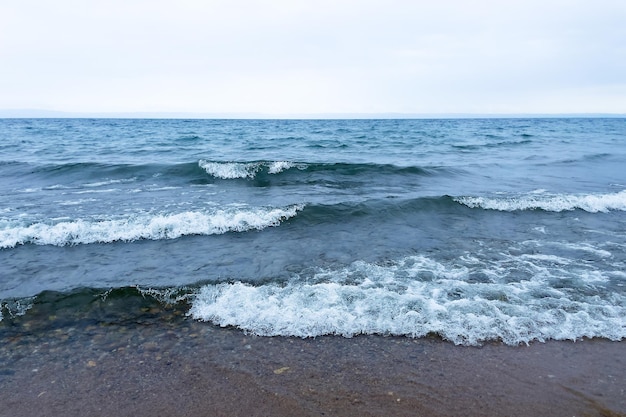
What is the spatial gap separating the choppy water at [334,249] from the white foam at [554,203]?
2.4 inches

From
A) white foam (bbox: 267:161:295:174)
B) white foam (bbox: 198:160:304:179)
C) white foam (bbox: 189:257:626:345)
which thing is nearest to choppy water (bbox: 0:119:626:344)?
white foam (bbox: 189:257:626:345)

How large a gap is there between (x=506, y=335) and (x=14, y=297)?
702 centimetres

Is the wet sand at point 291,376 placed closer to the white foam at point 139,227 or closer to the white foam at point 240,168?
the white foam at point 139,227

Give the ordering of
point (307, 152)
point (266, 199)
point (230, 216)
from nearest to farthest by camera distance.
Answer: point (230, 216) < point (266, 199) < point (307, 152)

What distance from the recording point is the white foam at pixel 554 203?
1179 cm

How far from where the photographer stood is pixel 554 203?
475 inches

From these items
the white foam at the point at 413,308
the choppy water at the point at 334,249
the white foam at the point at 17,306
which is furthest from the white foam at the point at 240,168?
the white foam at the point at 17,306

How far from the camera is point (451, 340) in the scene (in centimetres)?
498

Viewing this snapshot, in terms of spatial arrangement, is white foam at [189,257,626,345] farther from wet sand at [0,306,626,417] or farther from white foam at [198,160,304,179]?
white foam at [198,160,304,179]

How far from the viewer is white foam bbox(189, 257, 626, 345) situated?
520cm

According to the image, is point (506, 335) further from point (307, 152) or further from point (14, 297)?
point (307, 152)

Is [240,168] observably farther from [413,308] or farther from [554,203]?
[413,308]

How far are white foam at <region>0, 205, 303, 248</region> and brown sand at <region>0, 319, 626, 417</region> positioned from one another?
13.9ft

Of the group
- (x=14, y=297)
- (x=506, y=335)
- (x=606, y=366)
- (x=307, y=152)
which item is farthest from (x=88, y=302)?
(x=307, y=152)
